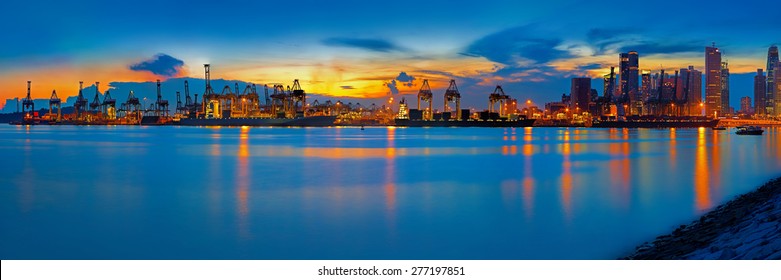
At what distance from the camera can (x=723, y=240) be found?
296 inches

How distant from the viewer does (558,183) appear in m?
17.8

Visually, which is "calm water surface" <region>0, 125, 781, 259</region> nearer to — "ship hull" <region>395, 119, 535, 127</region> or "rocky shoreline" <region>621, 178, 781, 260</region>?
"rocky shoreline" <region>621, 178, 781, 260</region>

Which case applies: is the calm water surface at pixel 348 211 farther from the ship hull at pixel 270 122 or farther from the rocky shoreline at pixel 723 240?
the ship hull at pixel 270 122

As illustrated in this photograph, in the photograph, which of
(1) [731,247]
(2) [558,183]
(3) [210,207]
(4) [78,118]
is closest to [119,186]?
(3) [210,207]

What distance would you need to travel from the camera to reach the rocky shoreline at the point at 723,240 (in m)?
6.20

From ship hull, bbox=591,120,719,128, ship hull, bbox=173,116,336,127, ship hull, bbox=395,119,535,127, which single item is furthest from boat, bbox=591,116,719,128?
ship hull, bbox=173,116,336,127

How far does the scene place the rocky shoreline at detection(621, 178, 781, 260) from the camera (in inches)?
244

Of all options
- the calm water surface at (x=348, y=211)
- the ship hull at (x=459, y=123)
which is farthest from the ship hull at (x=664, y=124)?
the calm water surface at (x=348, y=211)

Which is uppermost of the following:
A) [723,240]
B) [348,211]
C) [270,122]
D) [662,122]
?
[270,122]

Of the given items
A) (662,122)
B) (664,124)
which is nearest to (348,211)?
(662,122)

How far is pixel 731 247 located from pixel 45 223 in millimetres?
10260

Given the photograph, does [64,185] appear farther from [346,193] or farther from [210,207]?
[346,193]

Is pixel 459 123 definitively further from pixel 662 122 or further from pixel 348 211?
pixel 348 211

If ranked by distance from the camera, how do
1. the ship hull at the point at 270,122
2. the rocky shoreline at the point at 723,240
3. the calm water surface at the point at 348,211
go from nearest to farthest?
1. the rocky shoreline at the point at 723,240
2. the calm water surface at the point at 348,211
3. the ship hull at the point at 270,122
